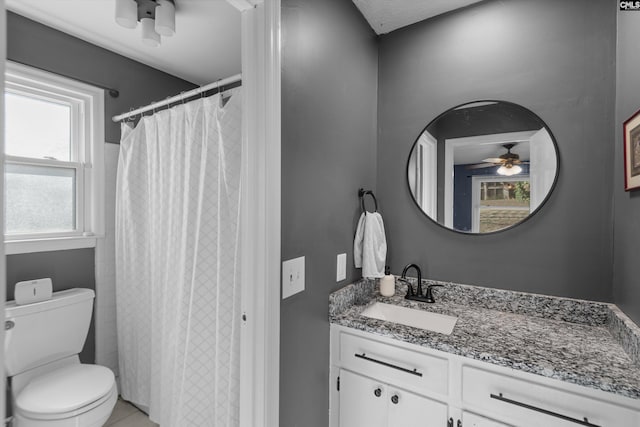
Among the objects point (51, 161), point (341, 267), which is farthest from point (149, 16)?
point (341, 267)

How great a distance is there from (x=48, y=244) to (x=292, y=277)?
178 centimetres

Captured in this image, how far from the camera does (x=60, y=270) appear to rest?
6.48 feet

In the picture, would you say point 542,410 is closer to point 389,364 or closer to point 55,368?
point 389,364

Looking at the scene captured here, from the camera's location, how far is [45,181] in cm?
203

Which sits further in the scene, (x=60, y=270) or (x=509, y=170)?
(x=60, y=270)

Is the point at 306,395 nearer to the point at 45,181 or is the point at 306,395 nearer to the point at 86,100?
the point at 45,181

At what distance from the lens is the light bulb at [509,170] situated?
4.88 ft

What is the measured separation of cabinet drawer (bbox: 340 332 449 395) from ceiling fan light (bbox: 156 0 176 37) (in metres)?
1.88

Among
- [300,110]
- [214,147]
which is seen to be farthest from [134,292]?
[300,110]

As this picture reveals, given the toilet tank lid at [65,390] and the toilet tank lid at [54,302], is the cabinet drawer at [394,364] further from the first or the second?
the toilet tank lid at [54,302]

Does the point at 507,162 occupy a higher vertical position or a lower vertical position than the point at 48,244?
higher

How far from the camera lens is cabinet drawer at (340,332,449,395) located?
115 centimetres

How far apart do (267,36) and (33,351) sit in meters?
2.14

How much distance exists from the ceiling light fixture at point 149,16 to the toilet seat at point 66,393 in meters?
1.95
